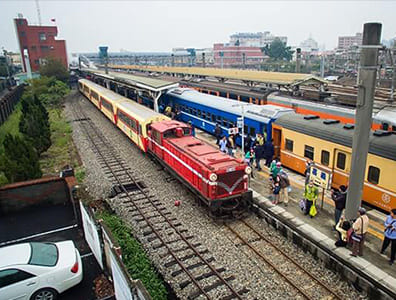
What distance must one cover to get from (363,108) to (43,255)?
966 centimetres

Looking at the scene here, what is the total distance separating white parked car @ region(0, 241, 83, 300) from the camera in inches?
293

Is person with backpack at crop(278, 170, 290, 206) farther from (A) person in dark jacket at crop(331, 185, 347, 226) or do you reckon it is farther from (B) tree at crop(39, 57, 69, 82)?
(B) tree at crop(39, 57, 69, 82)

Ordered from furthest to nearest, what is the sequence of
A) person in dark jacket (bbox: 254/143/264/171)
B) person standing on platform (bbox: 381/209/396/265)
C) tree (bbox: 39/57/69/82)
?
tree (bbox: 39/57/69/82) → person in dark jacket (bbox: 254/143/264/171) → person standing on platform (bbox: 381/209/396/265)

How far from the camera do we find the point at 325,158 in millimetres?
13438

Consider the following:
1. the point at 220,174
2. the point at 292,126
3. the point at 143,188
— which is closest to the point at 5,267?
the point at 220,174

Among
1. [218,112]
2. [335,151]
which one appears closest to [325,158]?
[335,151]

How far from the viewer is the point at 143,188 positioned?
50.5ft

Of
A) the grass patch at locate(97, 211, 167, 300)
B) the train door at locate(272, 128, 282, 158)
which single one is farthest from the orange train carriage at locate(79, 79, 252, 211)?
the train door at locate(272, 128, 282, 158)

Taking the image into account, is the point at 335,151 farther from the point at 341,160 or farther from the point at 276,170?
the point at 276,170

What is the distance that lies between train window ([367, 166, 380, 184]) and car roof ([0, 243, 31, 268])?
11.3 meters

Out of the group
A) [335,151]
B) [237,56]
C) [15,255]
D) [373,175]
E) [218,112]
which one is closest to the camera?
[15,255]

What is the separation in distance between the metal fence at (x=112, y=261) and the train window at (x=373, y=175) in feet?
30.1

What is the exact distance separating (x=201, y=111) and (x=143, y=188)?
405 inches

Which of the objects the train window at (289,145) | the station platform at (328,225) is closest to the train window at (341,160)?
the station platform at (328,225)
